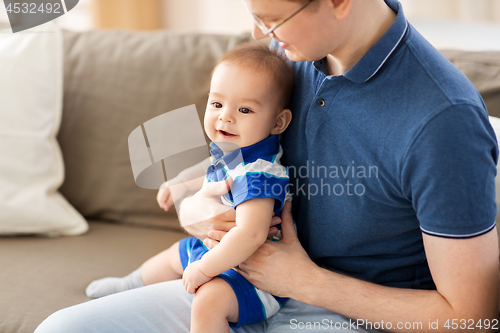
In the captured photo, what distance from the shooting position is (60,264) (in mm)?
1213

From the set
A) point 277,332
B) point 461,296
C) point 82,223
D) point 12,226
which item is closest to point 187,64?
point 82,223

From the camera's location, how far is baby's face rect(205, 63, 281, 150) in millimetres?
889

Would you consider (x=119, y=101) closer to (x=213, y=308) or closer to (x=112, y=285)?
(x=112, y=285)

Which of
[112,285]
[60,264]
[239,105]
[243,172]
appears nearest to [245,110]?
[239,105]

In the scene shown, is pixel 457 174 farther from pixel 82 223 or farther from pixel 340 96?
pixel 82 223

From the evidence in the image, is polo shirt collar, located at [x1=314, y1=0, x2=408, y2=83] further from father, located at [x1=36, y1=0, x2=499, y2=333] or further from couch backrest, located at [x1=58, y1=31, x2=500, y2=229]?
couch backrest, located at [x1=58, y1=31, x2=500, y2=229]

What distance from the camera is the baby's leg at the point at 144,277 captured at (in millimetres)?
1111

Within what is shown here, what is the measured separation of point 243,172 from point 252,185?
4 centimetres

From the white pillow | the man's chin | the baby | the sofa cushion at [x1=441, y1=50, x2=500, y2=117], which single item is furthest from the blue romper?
the white pillow

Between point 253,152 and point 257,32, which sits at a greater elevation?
point 257,32

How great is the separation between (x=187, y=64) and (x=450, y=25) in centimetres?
129

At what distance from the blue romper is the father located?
33 millimetres

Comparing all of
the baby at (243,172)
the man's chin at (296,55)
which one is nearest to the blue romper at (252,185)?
the baby at (243,172)

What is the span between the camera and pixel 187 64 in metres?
1.38
